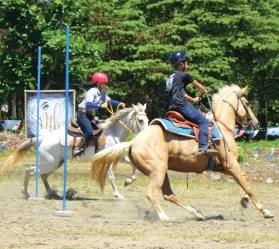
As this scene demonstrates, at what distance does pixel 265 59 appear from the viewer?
41.5 meters

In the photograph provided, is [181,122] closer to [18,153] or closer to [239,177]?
[239,177]

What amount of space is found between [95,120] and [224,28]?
24318mm

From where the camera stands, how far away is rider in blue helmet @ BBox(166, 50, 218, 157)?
1250 centimetres

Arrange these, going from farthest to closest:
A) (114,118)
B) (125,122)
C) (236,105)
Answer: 1. (125,122)
2. (114,118)
3. (236,105)

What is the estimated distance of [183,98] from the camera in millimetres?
12648

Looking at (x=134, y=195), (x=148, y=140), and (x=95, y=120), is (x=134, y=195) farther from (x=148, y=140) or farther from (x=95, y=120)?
(x=148, y=140)

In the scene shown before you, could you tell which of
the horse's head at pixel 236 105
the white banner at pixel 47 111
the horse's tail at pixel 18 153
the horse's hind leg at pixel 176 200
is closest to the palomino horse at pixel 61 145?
the horse's tail at pixel 18 153

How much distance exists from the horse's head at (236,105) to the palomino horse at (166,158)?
143mm

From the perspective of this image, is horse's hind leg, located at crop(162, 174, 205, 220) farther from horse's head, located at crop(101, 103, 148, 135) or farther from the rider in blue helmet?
horse's head, located at crop(101, 103, 148, 135)

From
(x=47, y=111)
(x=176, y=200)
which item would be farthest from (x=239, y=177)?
(x=47, y=111)

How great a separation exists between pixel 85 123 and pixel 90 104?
540 mm

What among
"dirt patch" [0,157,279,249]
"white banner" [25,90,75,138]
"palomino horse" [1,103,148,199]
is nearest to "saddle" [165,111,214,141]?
"dirt patch" [0,157,279,249]

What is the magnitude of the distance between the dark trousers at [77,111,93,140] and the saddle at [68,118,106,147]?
0.42 ft

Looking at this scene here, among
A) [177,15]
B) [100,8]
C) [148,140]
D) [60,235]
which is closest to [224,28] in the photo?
[177,15]
